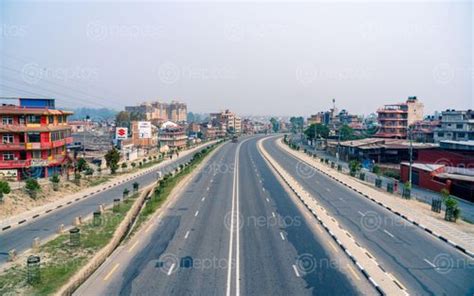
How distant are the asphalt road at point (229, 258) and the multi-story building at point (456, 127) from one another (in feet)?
207

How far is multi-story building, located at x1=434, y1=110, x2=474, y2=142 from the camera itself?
84188 mm

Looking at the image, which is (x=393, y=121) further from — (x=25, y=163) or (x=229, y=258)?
(x=229, y=258)

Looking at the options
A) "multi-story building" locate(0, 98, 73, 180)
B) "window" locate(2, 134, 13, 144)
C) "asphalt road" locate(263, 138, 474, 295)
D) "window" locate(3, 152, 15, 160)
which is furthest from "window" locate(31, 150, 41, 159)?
"asphalt road" locate(263, 138, 474, 295)

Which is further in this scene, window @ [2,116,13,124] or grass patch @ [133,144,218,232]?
window @ [2,116,13,124]

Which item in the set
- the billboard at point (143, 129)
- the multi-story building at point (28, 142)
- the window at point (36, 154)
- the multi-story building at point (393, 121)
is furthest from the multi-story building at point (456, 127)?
the window at point (36, 154)

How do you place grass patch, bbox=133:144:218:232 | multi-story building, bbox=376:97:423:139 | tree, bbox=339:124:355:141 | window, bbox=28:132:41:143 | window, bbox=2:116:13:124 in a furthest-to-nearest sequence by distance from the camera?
tree, bbox=339:124:355:141
multi-story building, bbox=376:97:423:139
window, bbox=28:132:41:143
window, bbox=2:116:13:124
grass patch, bbox=133:144:218:232

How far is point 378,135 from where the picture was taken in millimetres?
109938

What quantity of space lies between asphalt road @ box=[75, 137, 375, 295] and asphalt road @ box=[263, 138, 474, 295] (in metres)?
2.23

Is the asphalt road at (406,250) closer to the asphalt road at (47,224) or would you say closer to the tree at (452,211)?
the tree at (452,211)

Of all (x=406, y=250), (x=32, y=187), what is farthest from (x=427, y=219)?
(x=32, y=187)

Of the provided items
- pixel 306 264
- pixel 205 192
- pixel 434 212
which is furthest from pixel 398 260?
pixel 205 192

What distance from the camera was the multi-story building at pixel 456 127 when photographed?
8419 cm

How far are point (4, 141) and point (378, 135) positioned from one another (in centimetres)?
8847

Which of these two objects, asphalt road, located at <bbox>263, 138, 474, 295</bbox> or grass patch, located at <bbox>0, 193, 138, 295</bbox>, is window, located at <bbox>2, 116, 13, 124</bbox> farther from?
asphalt road, located at <bbox>263, 138, 474, 295</bbox>
